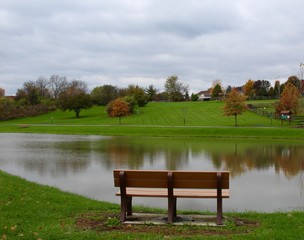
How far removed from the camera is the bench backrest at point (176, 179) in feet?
28.2

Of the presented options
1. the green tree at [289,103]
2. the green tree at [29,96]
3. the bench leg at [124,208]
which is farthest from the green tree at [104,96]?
the bench leg at [124,208]

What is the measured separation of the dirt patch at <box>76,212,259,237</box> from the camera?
7968mm

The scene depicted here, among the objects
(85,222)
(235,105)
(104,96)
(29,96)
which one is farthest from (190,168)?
(29,96)

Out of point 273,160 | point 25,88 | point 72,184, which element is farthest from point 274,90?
point 72,184

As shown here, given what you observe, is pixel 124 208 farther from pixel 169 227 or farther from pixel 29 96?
pixel 29 96

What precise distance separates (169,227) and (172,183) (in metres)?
0.95

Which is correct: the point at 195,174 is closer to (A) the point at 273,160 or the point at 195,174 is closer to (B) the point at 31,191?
(B) the point at 31,191

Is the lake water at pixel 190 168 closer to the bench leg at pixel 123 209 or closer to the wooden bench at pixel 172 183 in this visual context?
the wooden bench at pixel 172 183

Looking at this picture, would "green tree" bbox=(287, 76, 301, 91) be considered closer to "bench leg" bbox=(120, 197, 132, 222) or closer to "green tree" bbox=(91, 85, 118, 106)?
"green tree" bbox=(91, 85, 118, 106)

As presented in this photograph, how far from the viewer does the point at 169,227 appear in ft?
27.3

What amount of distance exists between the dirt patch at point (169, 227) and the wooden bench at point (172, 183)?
30cm

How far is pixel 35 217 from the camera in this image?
9.18 metres

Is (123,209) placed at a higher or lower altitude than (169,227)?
higher

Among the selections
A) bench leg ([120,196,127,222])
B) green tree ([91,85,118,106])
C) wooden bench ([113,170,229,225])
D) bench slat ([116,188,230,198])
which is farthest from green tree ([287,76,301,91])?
bench leg ([120,196,127,222])
